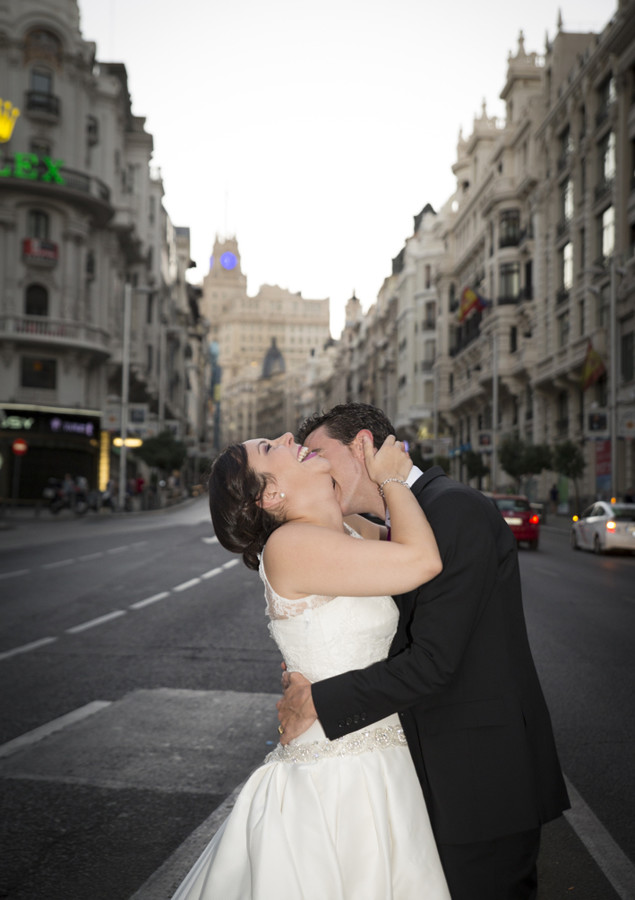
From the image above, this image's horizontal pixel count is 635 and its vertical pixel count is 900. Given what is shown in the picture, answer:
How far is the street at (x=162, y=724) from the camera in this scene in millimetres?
3848

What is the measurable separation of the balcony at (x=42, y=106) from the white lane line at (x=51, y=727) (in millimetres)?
44611

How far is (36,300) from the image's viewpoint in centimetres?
4491

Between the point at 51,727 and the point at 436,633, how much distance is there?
4.43m

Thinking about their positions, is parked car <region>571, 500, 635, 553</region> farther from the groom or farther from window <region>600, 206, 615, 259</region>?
the groom

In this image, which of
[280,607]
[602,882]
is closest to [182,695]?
[602,882]

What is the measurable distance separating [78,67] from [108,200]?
7140 mm

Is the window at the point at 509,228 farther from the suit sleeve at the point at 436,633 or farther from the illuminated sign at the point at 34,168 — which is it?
the suit sleeve at the point at 436,633

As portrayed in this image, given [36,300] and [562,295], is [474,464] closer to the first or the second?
[562,295]

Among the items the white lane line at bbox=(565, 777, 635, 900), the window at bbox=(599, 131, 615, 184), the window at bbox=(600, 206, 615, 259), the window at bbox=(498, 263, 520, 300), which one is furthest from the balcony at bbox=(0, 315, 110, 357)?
the white lane line at bbox=(565, 777, 635, 900)

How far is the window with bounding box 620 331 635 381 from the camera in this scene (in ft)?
117

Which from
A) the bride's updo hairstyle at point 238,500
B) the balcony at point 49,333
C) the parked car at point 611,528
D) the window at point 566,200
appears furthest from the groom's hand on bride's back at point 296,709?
the window at point 566,200

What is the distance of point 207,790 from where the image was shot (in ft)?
15.5

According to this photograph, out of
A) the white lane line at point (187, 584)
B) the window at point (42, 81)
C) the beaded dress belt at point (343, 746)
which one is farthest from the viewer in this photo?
the window at point (42, 81)

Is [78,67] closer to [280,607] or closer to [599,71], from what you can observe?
[599,71]
